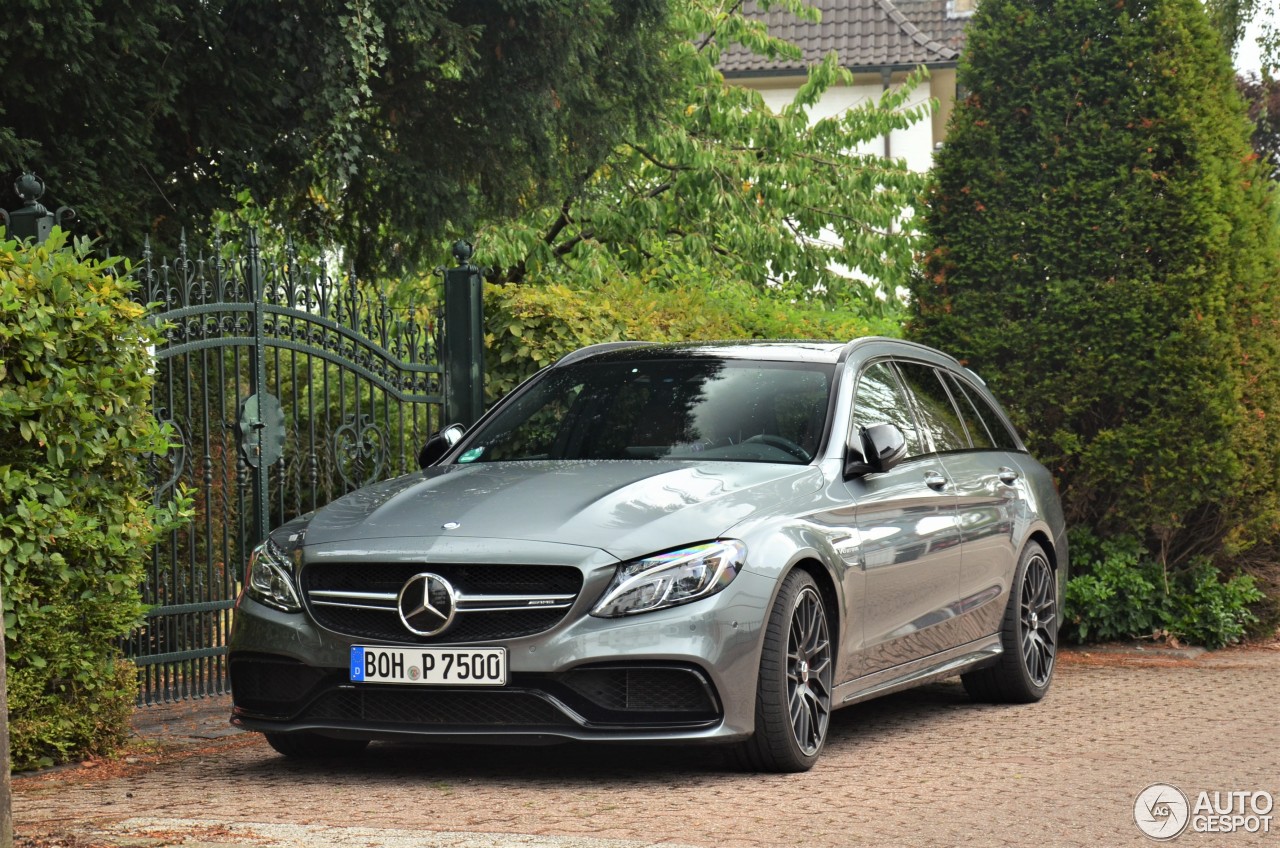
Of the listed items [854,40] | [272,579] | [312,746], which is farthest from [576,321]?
[854,40]

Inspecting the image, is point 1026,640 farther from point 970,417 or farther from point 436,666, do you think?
point 436,666

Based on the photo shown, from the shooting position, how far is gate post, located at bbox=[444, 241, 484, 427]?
10500 mm

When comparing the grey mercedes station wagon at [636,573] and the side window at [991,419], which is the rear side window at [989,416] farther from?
the grey mercedes station wagon at [636,573]

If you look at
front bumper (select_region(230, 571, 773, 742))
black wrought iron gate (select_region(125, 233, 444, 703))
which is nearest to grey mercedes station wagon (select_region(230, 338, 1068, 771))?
front bumper (select_region(230, 571, 773, 742))

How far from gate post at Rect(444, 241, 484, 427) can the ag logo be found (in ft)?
17.2

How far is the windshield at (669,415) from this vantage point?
7371 millimetres

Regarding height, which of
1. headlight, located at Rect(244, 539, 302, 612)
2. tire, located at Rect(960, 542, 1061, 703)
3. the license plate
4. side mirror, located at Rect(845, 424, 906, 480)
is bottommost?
tire, located at Rect(960, 542, 1061, 703)

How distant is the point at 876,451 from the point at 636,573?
1.56 meters

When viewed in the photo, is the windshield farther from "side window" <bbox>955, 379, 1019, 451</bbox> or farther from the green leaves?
the green leaves

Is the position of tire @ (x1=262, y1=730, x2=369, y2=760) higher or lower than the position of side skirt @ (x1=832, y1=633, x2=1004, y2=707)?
lower

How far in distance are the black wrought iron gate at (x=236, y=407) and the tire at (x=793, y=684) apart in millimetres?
2835

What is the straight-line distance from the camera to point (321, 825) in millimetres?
5453

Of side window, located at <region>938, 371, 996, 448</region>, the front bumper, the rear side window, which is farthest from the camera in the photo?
the rear side window

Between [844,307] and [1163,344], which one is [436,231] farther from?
[844,307]
